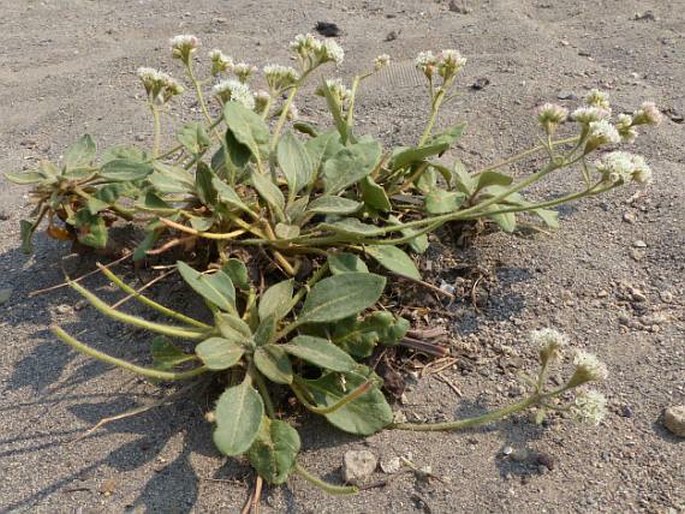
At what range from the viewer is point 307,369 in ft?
5.89

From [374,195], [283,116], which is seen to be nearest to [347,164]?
[374,195]

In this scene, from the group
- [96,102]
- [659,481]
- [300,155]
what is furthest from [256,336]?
[96,102]

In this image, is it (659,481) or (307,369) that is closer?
(659,481)

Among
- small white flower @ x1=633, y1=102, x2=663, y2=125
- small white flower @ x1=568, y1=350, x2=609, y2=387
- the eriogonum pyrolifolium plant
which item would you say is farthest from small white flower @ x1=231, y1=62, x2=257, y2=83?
small white flower @ x1=568, y1=350, x2=609, y2=387

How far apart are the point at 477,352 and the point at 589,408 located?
369 millimetres

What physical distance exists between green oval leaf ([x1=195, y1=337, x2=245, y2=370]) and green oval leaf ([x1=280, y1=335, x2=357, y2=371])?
104 mm

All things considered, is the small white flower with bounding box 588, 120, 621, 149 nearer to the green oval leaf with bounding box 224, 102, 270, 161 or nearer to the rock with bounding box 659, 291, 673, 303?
the rock with bounding box 659, 291, 673, 303

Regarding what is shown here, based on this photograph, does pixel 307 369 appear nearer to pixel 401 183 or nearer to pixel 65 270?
pixel 401 183

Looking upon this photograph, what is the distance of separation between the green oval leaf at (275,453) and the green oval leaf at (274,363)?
0.10 metres

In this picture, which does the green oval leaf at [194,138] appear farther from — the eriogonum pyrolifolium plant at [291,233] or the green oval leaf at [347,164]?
the green oval leaf at [347,164]

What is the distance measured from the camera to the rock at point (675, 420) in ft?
5.40

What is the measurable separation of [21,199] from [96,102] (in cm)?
81

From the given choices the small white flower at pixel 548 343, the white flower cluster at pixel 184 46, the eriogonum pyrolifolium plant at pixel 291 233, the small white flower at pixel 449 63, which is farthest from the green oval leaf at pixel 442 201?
the white flower cluster at pixel 184 46

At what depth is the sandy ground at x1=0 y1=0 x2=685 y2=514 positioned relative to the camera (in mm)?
1590
